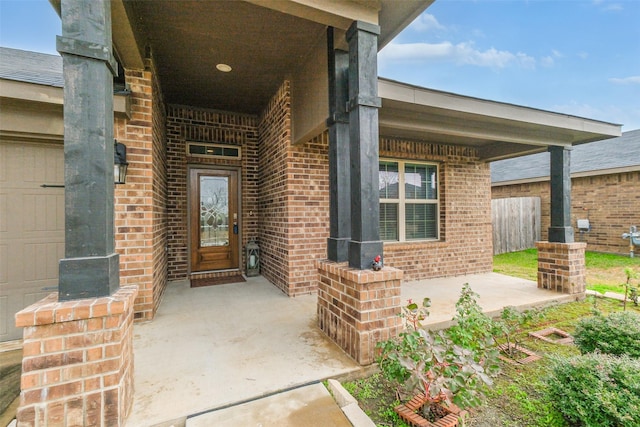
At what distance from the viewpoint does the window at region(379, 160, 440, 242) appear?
16.4ft

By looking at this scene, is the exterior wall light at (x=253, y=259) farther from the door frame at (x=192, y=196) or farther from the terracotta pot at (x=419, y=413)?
the terracotta pot at (x=419, y=413)

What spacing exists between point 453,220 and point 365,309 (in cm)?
400

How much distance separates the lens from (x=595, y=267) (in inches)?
253

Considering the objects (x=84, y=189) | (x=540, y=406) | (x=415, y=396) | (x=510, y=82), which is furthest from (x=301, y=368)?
(x=510, y=82)

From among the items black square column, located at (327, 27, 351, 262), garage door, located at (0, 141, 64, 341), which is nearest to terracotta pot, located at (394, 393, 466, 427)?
black square column, located at (327, 27, 351, 262)

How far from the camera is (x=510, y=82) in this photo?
28953 millimetres

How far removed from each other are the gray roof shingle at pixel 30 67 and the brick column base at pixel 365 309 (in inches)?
132

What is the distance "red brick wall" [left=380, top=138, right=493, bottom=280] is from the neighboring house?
602 cm

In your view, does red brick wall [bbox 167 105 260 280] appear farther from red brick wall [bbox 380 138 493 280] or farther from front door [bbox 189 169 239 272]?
red brick wall [bbox 380 138 493 280]

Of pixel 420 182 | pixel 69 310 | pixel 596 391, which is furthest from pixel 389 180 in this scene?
pixel 69 310

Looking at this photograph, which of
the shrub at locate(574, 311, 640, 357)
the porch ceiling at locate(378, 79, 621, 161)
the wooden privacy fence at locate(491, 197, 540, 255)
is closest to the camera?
the shrub at locate(574, 311, 640, 357)

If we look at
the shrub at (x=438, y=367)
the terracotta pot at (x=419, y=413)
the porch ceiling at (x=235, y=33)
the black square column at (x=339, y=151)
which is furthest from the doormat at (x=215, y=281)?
the terracotta pot at (x=419, y=413)

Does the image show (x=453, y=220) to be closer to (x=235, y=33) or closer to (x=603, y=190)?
(x=235, y=33)

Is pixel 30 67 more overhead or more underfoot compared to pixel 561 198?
more overhead
